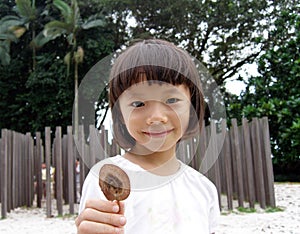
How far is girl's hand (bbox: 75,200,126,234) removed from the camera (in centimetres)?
74

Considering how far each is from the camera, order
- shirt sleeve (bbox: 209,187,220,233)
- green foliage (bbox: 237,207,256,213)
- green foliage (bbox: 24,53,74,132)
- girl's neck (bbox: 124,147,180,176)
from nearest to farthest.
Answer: girl's neck (bbox: 124,147,180,176) → shirt sleeve (bbox: 209,187,220,233) → green foliage (bbox: 237,207,256,213) → green foliage (bbox: 24,53,74,132)

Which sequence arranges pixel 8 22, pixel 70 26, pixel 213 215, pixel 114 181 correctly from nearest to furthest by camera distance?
pixel 114 181 → pixel 213 215 → pixel 70 26 → pixel 8 22

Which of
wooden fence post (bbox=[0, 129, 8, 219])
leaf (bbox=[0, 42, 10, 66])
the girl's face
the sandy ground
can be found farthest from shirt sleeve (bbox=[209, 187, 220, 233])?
leaf (bbox=[0, 42, 10, 66])

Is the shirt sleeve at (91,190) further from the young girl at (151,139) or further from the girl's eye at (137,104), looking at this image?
the girl's eye at (137,104)

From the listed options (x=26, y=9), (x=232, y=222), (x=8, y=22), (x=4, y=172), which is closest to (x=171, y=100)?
(x=232, y=222)

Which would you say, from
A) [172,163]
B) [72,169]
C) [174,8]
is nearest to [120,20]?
[174,8]

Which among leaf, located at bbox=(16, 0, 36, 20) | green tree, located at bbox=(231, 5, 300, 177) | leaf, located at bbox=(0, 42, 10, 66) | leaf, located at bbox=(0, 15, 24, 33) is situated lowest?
green tree, located at bbox=(231, 5, 300, 177)

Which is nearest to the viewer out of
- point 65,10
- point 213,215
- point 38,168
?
point 213,215

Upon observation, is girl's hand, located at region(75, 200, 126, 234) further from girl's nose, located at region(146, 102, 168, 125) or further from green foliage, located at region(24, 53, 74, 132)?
green foliage, located at region(24, 53, 74, 132)

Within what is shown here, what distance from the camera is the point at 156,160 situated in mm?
1004

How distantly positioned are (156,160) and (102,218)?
0.90ft

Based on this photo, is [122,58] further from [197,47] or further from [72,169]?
[197,47]

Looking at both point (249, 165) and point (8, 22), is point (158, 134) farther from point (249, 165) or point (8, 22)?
point (8, 22)

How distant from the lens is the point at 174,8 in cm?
1503
